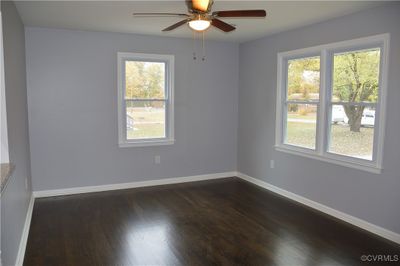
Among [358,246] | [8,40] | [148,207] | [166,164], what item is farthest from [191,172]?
[8,40]

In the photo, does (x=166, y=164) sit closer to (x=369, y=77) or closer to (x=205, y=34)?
(x=205, y=34)

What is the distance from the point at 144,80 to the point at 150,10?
1.72 meters

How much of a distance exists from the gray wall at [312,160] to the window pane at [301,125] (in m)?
0.25

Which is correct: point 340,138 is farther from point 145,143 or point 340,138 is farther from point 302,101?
point 145,143

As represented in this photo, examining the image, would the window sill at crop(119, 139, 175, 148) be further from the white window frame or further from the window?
the white window frame

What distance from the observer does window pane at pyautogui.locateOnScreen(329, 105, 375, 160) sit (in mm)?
3646

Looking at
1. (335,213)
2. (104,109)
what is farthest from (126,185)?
(335,213)

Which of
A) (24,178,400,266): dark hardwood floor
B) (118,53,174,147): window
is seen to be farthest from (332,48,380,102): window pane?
(118,53,174,147): window

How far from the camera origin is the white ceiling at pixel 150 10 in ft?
11.1

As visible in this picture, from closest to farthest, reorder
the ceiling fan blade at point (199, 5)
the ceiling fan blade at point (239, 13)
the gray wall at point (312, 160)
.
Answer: the ceiling fan blade at point (199, 5)
the ceiling fan blade at point (239, 13)
the gray wall at point (312, 160)

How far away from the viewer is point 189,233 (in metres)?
3.50

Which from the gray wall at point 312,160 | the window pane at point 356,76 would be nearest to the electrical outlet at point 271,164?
the gray wall at point 312,160

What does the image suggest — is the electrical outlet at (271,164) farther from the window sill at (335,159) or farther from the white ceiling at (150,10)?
the white ceiling at (150,10)

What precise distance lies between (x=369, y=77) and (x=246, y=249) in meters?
2.33
